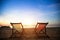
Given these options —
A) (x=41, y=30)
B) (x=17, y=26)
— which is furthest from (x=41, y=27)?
(x=17, y=26)

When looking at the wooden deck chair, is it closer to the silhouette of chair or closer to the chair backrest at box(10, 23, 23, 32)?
the chair backrest at box(10, 23, 23, 32)

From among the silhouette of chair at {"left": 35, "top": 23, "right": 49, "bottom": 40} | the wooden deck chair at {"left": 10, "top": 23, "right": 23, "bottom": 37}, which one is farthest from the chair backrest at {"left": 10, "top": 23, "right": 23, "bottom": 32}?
the silhouette of chair at {"left": 35, "top": 23, "right": 49, "bottom": 40}

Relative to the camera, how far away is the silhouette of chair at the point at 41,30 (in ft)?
12.4

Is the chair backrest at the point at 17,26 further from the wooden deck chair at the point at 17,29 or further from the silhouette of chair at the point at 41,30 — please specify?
the silhouette of chair at the point at 41,30

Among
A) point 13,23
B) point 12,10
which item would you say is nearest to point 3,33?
point 13,23

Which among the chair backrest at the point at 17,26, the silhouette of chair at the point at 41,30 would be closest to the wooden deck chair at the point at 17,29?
the chair backrest at the point at 17,26

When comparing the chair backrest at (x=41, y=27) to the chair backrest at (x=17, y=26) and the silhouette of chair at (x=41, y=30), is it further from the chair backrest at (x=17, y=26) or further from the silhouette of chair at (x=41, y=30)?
the chair backrest at (x=17, y=26)

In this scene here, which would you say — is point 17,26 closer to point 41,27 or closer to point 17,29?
point 17,29

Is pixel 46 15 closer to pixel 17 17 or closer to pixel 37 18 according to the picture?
pixel 37 18

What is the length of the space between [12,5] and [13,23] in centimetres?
43

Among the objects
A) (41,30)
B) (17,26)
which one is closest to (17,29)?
(17,26)

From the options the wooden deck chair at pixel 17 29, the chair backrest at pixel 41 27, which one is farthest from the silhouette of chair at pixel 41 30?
the wooden deck chair at pixel 17 29

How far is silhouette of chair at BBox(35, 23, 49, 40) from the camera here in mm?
3777

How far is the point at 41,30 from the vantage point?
12.4ft
